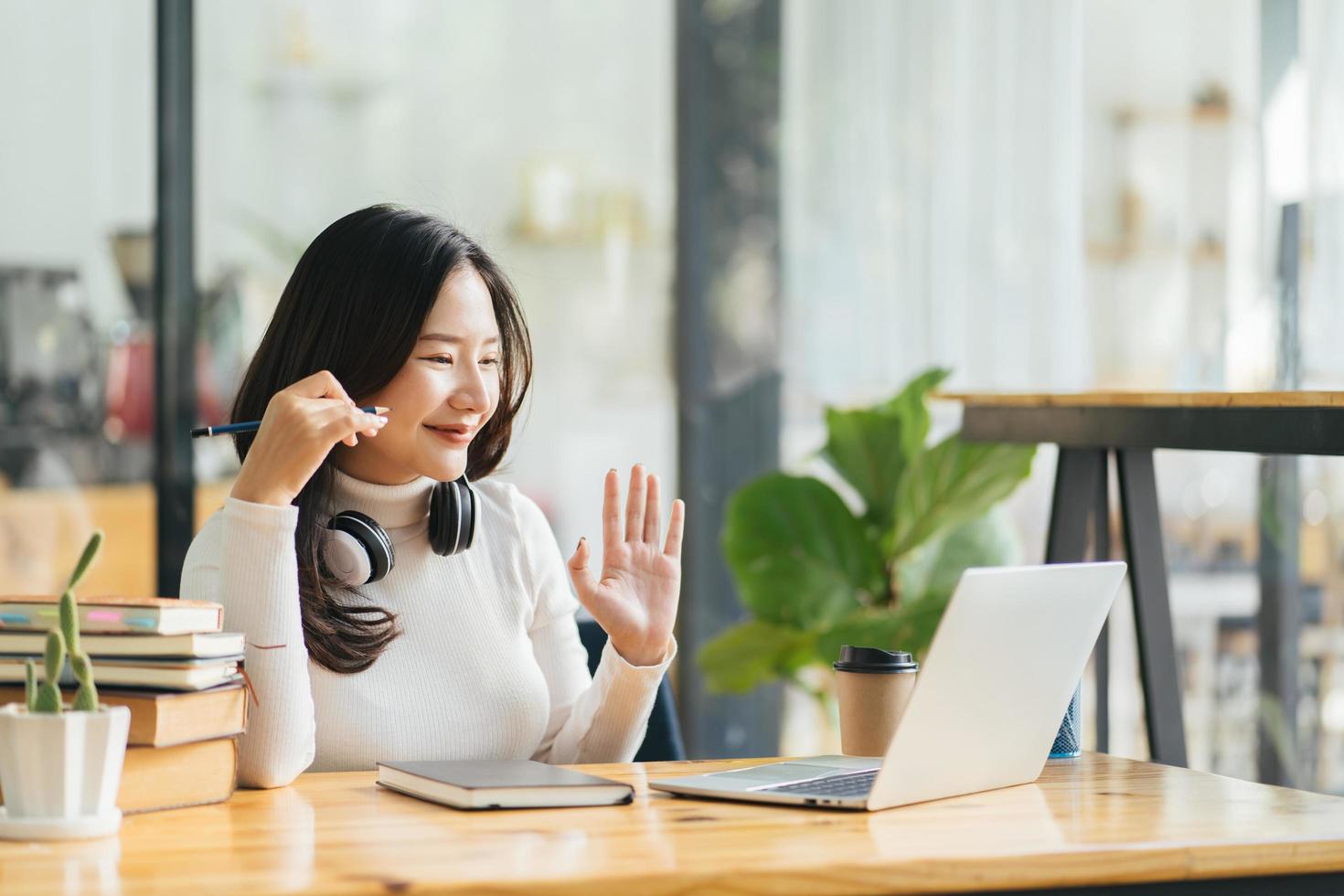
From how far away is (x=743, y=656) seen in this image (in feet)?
10.0

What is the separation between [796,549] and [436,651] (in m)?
1.28

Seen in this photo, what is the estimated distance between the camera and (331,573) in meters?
1.72

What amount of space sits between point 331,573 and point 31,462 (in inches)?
70.7

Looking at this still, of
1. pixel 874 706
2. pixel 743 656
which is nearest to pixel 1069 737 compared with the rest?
pixel 874 706

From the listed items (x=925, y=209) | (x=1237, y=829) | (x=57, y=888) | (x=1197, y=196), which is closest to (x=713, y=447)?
(x=925, y=209)

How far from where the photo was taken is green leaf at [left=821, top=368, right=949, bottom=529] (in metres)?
2.93

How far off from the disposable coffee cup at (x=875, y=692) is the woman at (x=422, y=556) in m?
0.23

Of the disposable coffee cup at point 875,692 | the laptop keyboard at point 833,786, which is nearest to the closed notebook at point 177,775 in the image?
the laptop keyboard at point 833,786

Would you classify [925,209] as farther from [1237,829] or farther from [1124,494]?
[1237,829]

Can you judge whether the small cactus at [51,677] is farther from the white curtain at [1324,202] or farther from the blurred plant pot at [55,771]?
the white curtain at [1324,202]

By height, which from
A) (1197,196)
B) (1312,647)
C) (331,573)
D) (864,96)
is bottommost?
(1312,647)

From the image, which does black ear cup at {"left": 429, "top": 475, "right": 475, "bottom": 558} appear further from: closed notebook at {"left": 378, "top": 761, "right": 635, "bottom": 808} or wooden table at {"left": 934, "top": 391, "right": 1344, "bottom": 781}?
wooden table at {"left": 934, "top": 391, "right": 1344, "bottom": 781}

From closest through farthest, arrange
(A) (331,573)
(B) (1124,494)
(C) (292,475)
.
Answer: (C) (292,475) < (A) (331,573) < (B) (1124,494)

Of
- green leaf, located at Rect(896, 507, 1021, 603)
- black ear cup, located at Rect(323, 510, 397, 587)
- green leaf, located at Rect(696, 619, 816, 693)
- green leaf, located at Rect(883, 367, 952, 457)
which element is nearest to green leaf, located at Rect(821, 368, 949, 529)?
green leaf, located at Rect(883, 367, 952, 457)
